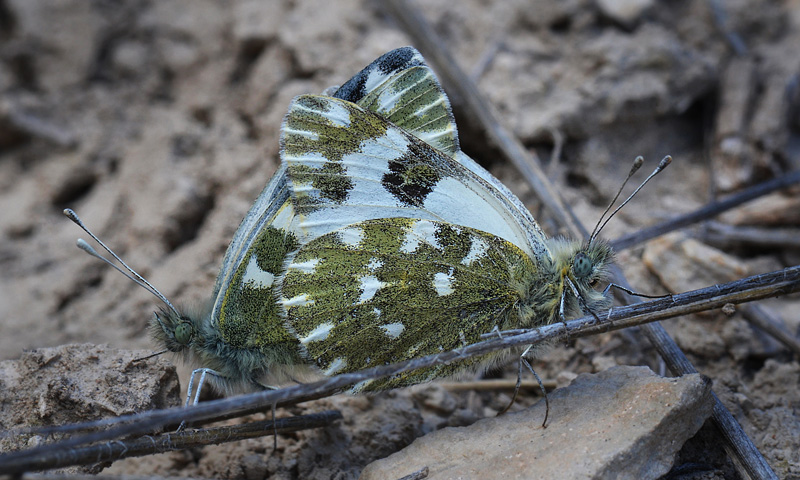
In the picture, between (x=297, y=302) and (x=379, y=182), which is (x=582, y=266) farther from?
(x=297, y=302)

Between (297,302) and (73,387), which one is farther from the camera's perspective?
(297,302)

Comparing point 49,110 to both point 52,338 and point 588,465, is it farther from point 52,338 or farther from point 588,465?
point 588,465

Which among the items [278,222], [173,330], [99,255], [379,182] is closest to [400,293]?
[379,182]

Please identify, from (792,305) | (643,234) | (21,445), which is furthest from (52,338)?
(792,305)

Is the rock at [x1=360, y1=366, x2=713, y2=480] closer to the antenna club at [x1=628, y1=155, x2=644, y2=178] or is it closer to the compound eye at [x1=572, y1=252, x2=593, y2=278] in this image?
the compound eye at [x1=572, y1=252, x2=593, y2=278]

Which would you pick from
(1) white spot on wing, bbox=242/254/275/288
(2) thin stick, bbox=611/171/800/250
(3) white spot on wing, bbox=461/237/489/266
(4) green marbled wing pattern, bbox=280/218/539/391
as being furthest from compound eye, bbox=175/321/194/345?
(2) thin stick, bbox=611/171/800/250

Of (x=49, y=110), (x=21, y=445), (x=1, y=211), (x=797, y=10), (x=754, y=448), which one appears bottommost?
(x=754, y=448)

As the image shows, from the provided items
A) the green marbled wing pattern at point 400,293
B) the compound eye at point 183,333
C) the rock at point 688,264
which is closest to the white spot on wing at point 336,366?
the green marbled wing pattern at point 400,293
